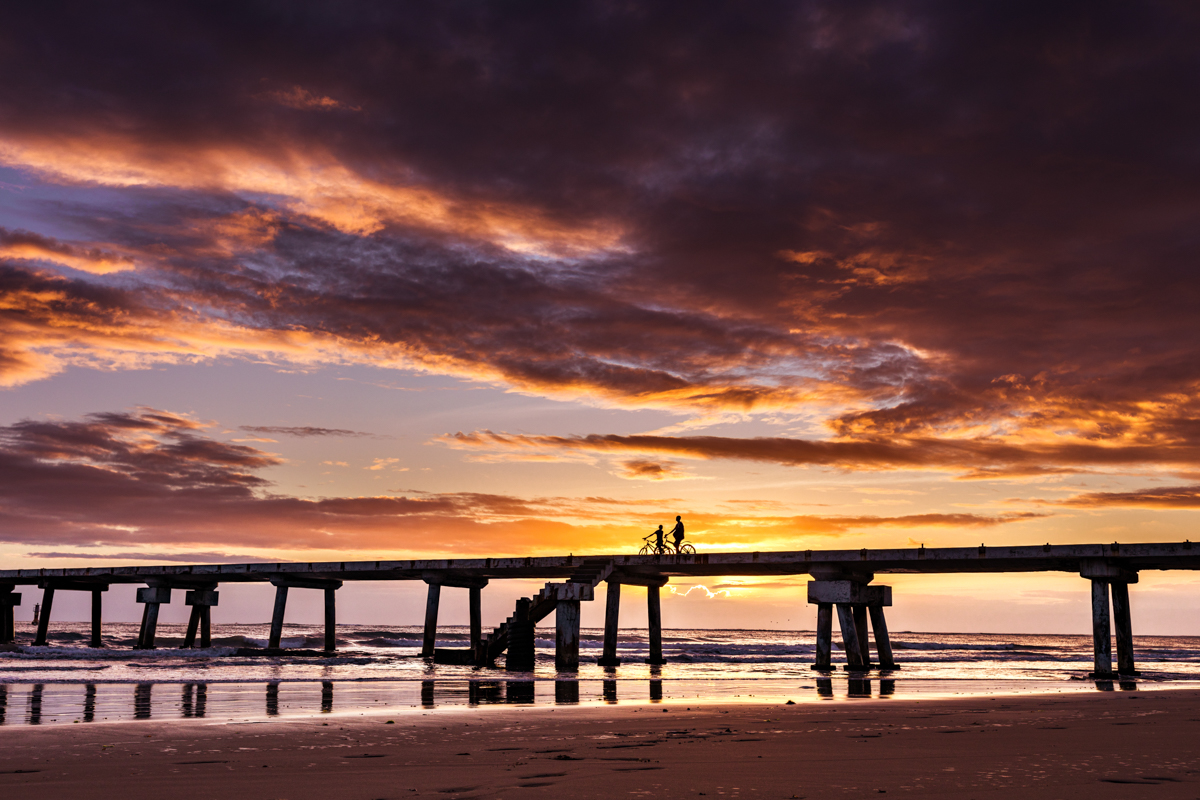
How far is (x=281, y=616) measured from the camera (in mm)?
48469

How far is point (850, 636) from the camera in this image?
1375 inches

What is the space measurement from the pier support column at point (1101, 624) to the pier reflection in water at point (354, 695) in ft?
28.5

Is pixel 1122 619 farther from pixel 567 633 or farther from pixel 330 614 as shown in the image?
pixel 330 614

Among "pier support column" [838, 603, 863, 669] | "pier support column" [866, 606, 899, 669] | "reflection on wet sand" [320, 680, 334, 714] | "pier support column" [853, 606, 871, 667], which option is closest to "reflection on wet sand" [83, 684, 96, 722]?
"reflection on wet sand" [320, 680, 334, 714]

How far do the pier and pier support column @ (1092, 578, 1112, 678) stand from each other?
3 centimetres

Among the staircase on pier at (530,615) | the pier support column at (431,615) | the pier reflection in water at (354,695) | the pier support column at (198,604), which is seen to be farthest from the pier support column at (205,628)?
the pier reflection in water at (354,695)

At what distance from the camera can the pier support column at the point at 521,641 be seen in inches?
1379

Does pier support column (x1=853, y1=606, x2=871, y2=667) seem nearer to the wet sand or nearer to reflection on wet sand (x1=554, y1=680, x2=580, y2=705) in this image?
reflection on wet sand (x1=554, y1=680, x2=580, y2=705)

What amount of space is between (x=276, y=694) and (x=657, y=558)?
834 inches

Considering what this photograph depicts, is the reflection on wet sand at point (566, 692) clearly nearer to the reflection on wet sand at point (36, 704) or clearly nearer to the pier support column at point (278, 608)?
the reflection on wet sand at point (36, 704)

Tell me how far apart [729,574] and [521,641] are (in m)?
9.48

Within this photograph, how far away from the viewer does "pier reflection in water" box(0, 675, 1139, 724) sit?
15.5 m

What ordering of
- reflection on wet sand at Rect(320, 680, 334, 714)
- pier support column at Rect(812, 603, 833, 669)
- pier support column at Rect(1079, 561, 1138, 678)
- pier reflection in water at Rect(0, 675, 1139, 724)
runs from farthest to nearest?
pier support column at Rect(812, 603, 833, 669) → pier support column at Rect(1079, 561, 1138, 678) → reflection on wet sand at Rect(320, 680, 334, 714) → pier reflection in water at Rect(0, 675, 1139, 724)

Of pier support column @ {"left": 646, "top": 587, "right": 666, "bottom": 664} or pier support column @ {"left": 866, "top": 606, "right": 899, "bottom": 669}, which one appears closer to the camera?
pier support column @ {"left": 866, "top": 606, "right": 899, "bottom": 669}
